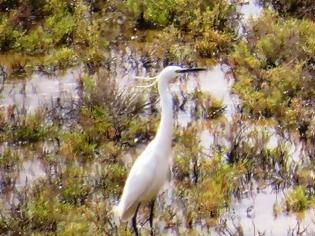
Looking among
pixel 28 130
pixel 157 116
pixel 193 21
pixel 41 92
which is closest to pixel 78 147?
pixel 28 130

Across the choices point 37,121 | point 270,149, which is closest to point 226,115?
point 270,149

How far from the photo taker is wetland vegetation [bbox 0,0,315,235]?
9.23 m

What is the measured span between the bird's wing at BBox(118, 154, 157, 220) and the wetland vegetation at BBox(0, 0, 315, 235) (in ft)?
1.14

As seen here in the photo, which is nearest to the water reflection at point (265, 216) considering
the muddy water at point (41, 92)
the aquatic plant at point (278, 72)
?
the aquatic plant at point (278, 72)

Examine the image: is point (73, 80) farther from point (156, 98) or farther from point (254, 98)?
point (254, 98)

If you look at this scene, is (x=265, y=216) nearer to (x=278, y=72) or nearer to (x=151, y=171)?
(x=151, y=171)

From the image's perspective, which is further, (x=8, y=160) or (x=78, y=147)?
(x=78, y=147)

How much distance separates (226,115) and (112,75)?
2129 millimetres

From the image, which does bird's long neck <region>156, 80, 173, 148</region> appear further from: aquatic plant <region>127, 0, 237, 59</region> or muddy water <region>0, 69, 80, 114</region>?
aquatic plant <region>127, 0, 237, 59</region>

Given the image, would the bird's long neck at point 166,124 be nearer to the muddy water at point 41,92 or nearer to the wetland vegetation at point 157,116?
the wetland vegetation at point 157,116

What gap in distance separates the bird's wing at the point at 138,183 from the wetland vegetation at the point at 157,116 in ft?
1.14

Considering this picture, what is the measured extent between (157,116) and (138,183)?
3661 mm

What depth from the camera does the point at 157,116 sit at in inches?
470

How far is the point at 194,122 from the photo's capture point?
11.8m
